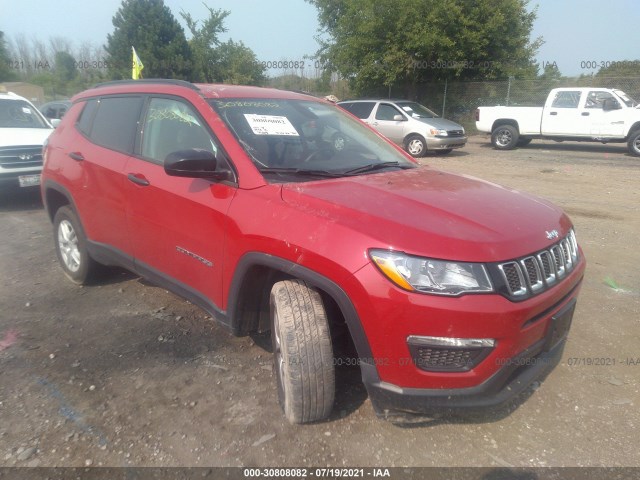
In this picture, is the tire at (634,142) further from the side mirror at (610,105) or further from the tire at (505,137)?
the tire at (505,137)

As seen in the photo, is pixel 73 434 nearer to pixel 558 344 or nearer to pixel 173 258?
pixel 173 258

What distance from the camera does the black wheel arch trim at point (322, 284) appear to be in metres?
2.04

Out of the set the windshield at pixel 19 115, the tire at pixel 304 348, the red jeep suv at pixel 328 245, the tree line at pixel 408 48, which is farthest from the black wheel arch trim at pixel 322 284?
the tree line at pixel 408 48

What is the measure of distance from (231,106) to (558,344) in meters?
2.35

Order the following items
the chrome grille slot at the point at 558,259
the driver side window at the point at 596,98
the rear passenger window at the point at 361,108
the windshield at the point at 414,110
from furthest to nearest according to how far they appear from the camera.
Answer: the rear passenger window at the point at 361,108 < the windshield at the point at 414,110 < the driver side window at the point at 596,98 < the chrome grille slot at the point at 558,259

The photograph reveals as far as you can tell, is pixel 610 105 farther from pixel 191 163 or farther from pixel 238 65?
pixel 238 65

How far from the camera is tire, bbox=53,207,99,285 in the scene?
3939 millimetres

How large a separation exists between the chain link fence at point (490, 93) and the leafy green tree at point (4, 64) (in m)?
35.4

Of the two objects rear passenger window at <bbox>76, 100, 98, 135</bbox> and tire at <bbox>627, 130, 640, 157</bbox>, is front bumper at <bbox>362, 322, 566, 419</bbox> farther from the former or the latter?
tire at <bbox>627, 130, 640, 157</bbox>

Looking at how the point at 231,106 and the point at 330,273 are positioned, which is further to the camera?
the point at 231,106

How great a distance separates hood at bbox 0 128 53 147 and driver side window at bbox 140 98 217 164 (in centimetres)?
510

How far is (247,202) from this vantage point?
2.48m

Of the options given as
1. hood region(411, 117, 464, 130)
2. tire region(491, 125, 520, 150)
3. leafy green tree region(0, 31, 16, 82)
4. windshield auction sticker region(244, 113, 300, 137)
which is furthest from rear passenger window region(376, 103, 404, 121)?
leafy green tree region(0, 31, 16, 82)

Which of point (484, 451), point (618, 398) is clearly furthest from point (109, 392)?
point (618, 398)
